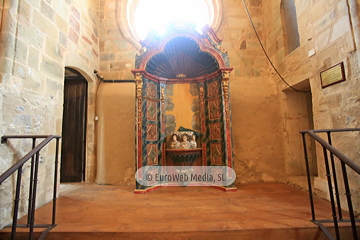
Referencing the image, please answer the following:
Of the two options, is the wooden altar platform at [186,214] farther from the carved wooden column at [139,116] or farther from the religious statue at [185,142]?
the religious statue at [185,142]

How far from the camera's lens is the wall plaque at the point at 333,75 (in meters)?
2.10

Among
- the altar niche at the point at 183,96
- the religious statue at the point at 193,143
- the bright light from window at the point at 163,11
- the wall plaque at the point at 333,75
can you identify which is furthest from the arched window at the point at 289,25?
the religious statue at the point at 193,143

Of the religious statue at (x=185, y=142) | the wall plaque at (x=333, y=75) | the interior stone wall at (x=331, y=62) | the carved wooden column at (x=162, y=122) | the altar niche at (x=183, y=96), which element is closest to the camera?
the interior stone wall at (x=331, y=62)

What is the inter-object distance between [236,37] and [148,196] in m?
3.74

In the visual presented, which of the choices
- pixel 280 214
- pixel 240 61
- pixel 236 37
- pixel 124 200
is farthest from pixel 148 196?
pixel 236 37

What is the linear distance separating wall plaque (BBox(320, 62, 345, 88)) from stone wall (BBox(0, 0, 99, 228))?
381cm

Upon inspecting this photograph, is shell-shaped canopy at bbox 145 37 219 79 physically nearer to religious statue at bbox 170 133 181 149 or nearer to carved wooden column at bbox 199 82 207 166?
carved wooden column at bbox 199 82 207 166

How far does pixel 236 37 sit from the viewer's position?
3.91m

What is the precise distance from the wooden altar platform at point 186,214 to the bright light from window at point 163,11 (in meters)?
3.71

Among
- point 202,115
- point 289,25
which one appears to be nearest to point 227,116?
point 202,115

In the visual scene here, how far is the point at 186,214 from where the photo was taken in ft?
6.50

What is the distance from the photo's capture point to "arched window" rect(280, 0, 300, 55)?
129 inches

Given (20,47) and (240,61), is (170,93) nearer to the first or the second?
(240,61)

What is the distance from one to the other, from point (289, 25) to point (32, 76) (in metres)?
4.37
